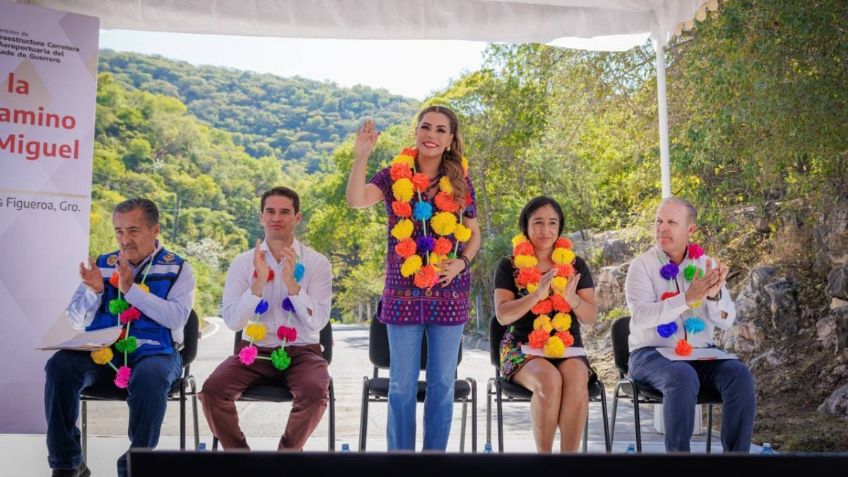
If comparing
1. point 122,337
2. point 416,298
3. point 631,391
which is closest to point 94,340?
point 122,337

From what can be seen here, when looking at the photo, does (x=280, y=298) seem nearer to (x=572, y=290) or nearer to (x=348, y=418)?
(x=572, y=290)

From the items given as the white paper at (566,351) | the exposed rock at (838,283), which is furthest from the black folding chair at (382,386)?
the exposed rock at (838,283)

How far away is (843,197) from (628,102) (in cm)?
258

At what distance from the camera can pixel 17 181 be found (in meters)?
3.92

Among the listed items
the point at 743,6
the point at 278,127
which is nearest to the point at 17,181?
the point at 743,6

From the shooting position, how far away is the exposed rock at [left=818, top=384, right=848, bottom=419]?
671 cm

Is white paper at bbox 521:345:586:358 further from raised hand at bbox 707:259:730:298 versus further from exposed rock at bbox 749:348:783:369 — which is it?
Answer: exposed rock at bbox 749:348:783:369

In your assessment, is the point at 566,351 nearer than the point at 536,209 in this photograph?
Yes

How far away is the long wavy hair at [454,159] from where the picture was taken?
3225 mm


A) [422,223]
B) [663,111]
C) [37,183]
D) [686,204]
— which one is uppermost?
[663,111]

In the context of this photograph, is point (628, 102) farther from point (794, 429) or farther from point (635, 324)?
point (635, 324)

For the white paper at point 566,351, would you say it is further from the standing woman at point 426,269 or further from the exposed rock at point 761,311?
the exposed rock at point 761,311

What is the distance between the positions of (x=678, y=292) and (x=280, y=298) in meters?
1.81

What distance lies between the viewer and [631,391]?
140 inches
